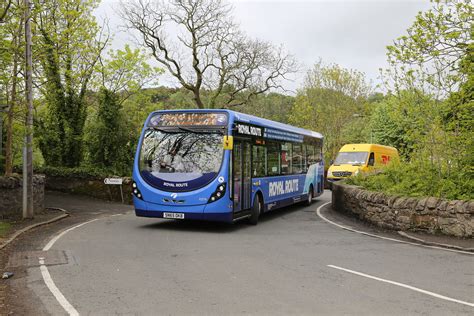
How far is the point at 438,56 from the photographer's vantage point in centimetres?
1349

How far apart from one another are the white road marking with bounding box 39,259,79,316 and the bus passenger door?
5.71 metres

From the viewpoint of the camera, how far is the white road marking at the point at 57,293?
5.74m

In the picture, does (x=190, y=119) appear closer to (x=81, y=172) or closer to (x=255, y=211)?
(x=255, y=211)

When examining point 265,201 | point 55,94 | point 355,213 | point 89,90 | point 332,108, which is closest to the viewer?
point 265,201

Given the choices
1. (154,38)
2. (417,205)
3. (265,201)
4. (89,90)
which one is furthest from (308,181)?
(154,38)

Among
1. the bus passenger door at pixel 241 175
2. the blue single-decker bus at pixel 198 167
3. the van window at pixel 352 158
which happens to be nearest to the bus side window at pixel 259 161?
the blue single-decker bus at pixel 198 167

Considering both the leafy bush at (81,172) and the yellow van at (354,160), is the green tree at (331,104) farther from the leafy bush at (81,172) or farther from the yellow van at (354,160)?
the leafy bush at (81,172)

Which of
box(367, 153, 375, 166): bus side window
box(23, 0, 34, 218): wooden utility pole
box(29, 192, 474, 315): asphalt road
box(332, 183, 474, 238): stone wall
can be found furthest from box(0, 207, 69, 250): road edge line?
box(367, 153, 375, 166): bus side window

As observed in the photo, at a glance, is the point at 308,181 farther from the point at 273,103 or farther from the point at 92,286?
the point at 273,103

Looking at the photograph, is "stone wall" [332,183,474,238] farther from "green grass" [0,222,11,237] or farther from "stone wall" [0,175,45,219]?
"stone wall" [0,175,45,219]

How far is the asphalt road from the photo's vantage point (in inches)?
237

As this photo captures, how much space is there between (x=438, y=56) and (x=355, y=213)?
18.4ft

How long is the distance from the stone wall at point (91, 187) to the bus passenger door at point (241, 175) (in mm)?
A: 10190

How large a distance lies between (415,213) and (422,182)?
1481 millimetres
